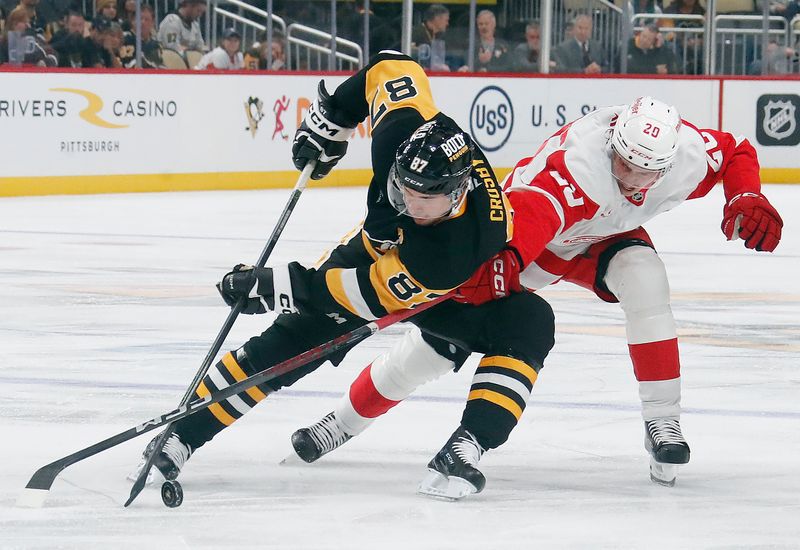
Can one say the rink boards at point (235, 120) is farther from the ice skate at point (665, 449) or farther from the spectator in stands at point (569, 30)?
the ice skate at point (665, 449)

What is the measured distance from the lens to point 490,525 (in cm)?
296

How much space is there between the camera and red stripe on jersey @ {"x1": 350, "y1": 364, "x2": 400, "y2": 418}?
348 centimetres

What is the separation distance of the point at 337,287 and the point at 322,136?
76 cm

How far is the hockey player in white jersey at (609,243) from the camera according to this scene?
3.17 m

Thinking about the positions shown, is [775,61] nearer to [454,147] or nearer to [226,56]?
[226,56]

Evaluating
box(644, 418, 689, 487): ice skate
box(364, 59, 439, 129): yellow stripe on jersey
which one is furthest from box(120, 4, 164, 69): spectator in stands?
box(644, 418, 689, 487): ice skate

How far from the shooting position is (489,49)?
12695 mm

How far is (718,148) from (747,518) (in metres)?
0.97

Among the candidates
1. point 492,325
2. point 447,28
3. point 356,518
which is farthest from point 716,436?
point 447,28

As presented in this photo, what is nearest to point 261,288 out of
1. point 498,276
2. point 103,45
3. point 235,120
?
point 498,276

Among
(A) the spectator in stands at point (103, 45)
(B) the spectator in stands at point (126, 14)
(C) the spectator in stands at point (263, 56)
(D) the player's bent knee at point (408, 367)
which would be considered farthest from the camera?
(C) the spectator in stands at point (263, 56)

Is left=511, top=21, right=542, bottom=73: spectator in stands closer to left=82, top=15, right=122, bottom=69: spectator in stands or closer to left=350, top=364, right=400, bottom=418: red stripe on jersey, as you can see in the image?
left=82, top=15, right=122, bottom=69: spectator in stands

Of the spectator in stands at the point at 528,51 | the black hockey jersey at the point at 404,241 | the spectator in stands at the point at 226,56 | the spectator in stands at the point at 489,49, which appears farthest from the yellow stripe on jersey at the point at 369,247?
the spectator in stands at the point at 528,51

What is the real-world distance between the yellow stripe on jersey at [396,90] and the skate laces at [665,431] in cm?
90
